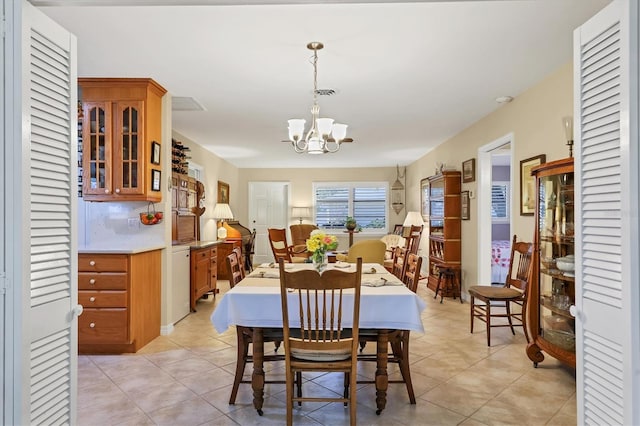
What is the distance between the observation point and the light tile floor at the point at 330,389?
236 cm

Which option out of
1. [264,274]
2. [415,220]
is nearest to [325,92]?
[264,274]

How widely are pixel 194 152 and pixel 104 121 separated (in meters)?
2.89

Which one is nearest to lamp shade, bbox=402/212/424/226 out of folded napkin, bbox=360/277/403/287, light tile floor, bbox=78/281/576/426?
light tile floor, bbox=78/281/576/426

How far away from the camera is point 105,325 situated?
3406 mm

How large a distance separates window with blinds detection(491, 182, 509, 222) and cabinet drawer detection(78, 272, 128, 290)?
6969mm

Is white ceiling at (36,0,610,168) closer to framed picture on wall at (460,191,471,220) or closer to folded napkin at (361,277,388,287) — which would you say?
framed picture on wall at (460,191,471,220)

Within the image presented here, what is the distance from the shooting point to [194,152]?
6.54m

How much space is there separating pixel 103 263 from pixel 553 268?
3.61 metres

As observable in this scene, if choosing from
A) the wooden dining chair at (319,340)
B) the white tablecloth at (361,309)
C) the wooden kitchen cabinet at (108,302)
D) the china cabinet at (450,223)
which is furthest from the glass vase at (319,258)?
the china cabinet at (450,223)

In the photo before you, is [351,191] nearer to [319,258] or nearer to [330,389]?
[319,258]

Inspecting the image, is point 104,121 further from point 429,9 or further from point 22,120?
point 429,9

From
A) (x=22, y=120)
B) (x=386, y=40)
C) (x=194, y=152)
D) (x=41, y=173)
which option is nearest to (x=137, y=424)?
(x=41, y=173)

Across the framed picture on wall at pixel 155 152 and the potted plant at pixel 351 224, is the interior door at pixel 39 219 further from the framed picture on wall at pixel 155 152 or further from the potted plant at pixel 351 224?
the potted plant at pixel 351 224

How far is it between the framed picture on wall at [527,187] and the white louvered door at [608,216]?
2.49 meters
